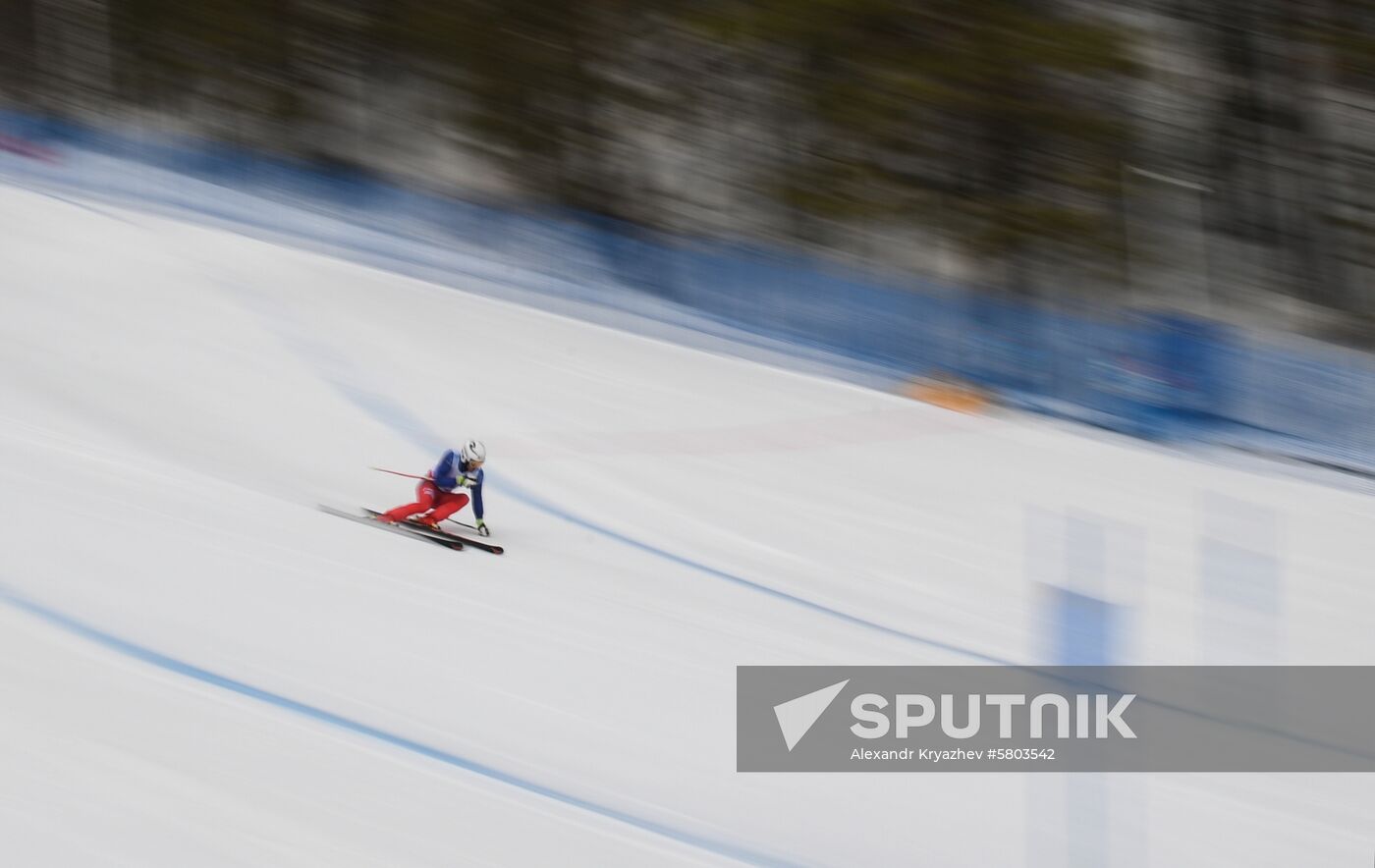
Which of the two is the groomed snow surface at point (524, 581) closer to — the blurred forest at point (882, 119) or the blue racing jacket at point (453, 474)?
the blue racing jacket at point (453, 474)

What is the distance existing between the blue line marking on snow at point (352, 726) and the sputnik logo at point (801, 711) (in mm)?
391

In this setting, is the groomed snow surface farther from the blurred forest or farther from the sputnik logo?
the blurred forest

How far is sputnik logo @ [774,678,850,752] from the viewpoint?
2906 mm

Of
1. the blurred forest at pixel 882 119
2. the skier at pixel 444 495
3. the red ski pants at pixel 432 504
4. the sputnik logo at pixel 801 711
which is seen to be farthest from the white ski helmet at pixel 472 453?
the blurred forest at pixel 882 119

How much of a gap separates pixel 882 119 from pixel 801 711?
131 inches

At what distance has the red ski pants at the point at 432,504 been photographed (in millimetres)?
3555

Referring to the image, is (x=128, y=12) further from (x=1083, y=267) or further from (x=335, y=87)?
(x=1083, y=267)

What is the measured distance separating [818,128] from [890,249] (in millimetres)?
673

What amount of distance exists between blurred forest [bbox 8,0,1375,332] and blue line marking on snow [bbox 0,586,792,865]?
3465 millimetres

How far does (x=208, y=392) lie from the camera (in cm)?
457

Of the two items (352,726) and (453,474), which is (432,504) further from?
(352,726)

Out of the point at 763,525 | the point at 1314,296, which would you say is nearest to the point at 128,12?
the point at 763,525

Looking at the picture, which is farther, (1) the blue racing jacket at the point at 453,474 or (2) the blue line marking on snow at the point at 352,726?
(1) the blue racing jacket at the point at 453,474

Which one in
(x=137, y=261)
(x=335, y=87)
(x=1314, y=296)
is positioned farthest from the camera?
(x=335, y=87)
